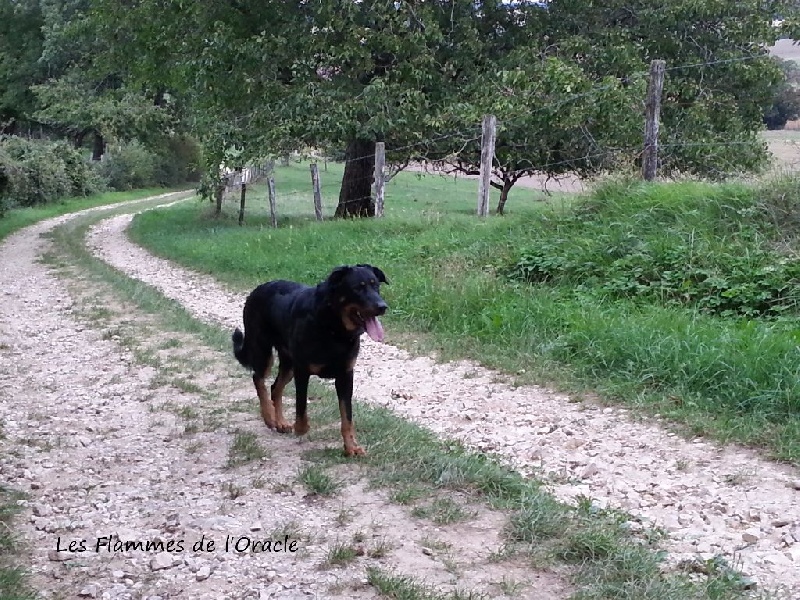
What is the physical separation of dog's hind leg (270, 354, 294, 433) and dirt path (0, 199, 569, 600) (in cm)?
15

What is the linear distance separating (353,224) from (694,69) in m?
7.78

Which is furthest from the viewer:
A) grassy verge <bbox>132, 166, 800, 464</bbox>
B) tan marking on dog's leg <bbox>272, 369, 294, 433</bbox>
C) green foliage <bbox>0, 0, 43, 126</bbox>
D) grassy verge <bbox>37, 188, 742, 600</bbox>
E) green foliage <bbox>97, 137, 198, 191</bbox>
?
green foliage <bbox>0, 0, 43, 126</bbox>

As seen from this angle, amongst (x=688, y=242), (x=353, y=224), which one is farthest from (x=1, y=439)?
(x=353, y=224)

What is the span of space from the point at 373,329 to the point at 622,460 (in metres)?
1.91

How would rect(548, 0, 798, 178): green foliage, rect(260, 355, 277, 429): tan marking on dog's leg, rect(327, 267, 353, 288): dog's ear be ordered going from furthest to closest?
rect(548, 0, 798, 178): green foliage, rect(260, 355, 277, 429): tan marking on dog's leg, rect(327, 267, 353, 288): dog's ear

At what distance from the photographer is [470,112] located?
14531mm

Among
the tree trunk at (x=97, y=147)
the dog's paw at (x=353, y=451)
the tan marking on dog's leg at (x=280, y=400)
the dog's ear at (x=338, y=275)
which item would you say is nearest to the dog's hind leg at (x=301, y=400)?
the tan marking on dog's leg at (x=280, y=400)

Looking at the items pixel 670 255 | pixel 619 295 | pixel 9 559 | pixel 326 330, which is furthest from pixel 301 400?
pixel 670 255

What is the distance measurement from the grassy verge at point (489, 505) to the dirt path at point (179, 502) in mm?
89

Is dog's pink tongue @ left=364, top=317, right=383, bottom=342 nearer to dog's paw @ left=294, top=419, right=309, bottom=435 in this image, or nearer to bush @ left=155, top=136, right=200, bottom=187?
dog's paw @ left=294, top=419, right=309, bottom=435

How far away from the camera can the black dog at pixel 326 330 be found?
16.4 feet

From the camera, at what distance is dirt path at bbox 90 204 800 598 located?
161 inches

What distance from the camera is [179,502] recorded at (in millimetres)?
4477

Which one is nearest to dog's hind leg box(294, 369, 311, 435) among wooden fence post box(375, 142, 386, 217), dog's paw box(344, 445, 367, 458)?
dog's paw box(344, 445, 367, 458)
